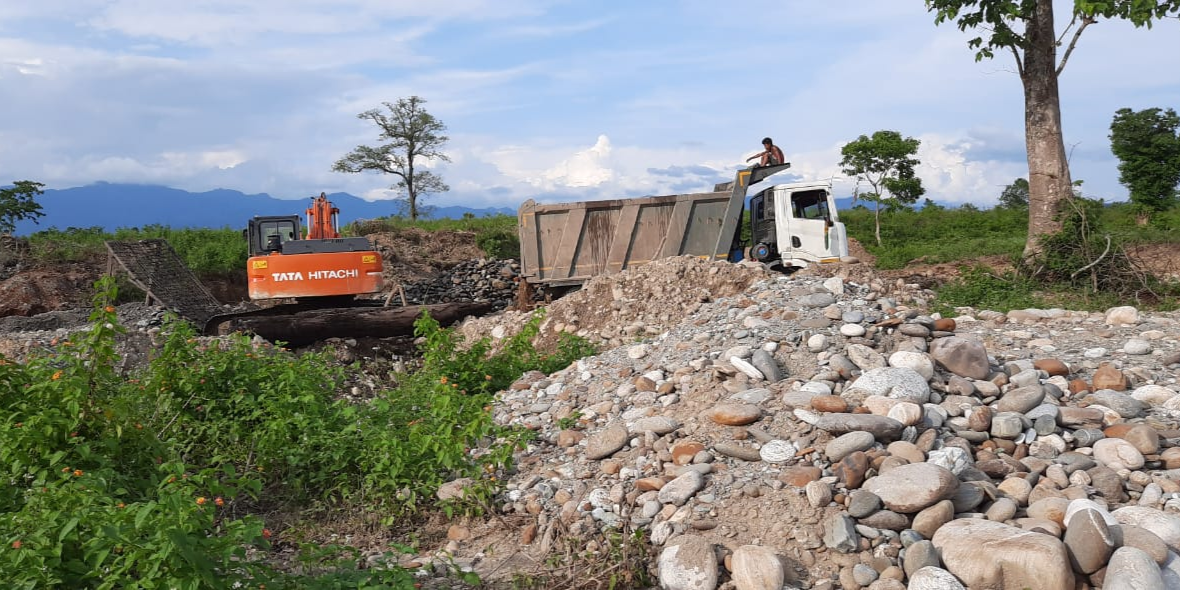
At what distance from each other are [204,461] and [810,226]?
9.40 meters

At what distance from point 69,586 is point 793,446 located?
3541 mm

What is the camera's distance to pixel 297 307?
41.8ft

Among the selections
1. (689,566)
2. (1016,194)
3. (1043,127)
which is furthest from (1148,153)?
(689,566)

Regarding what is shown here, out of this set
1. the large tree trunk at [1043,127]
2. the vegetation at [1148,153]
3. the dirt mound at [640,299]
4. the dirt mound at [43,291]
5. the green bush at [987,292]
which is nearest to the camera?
the dirt mound at [640,299]

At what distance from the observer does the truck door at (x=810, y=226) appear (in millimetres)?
12523

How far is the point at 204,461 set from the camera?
19.0 feet

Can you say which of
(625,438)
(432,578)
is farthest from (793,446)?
(432,578)

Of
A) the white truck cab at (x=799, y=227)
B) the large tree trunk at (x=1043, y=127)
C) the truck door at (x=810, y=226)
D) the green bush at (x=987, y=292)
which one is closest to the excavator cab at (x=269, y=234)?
the white truck cab at (x=799, y=227)

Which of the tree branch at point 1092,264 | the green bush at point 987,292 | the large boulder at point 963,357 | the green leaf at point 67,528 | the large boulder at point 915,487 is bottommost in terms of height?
the large boulder at point 915,487

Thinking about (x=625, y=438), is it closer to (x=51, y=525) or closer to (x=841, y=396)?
(x=841, y=396)

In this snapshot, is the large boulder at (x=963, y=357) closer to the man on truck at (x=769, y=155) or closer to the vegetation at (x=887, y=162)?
the man on truck at (x=769, y=155)

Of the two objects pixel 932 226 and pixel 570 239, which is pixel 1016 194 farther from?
pixel 570 239

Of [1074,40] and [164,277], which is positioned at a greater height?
[1074,40]

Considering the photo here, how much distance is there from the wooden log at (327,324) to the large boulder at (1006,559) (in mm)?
7898
